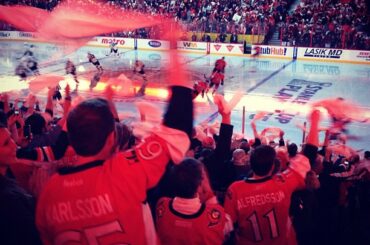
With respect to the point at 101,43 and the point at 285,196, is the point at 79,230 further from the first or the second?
the point at 101,43

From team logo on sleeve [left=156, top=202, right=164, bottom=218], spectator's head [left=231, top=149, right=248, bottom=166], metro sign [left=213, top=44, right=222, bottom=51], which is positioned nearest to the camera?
team logo on sleeve [left=156, top=202, right=164, bottom=218]

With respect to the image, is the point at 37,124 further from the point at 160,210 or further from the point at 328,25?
the point at 328,25

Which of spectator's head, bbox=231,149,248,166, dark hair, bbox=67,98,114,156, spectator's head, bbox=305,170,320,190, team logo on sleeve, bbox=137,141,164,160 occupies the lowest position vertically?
spectator's head, bbox=231,149,248,166

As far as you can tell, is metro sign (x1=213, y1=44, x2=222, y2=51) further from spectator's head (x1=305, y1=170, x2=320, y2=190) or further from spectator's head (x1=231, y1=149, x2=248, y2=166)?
spectator's head (x1=305, y1=170, x2=320, y2=190)

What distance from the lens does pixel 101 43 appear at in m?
31.8

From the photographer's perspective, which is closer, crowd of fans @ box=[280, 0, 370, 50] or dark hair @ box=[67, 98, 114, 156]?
dark hair @ box=[67, 98, 114, 156]

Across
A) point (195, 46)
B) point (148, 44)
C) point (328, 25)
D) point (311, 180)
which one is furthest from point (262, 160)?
point (148, 44)

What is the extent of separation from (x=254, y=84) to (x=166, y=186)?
15.3m

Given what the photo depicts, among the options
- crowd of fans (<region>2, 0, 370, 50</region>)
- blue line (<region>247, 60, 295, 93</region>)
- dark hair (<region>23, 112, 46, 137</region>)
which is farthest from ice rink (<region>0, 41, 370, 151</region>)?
dark hair (<region>23, 112, 46, 137</region>)

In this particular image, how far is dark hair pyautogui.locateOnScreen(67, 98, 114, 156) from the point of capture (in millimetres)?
2023

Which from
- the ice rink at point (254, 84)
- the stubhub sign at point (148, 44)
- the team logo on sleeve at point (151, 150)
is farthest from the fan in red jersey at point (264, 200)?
the stubhub sign at point (148, 44)

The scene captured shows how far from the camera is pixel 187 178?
102 inches

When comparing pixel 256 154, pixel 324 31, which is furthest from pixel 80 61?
pixel 256 154

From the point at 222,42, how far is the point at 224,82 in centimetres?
956
